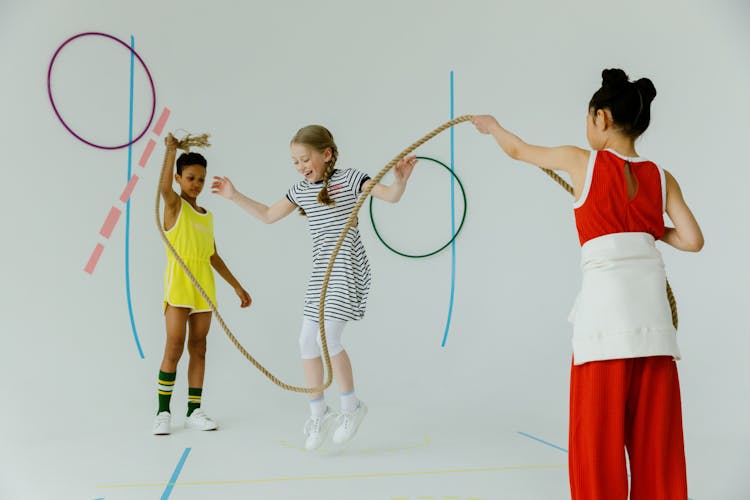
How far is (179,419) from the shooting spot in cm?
394

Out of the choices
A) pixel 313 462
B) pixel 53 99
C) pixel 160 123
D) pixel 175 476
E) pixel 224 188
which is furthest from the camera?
pixel 160 123

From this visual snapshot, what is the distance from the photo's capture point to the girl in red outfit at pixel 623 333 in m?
1.89

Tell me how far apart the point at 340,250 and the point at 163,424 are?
4.45 ft

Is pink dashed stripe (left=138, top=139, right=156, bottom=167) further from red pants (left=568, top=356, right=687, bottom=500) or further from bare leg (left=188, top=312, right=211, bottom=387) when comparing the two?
red pants (left=568, top=356, right=687, bottom=500)

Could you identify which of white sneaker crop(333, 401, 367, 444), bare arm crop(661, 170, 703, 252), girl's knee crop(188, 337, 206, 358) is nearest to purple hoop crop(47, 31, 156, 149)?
girl's knee crop(188, 337, 206, 358)

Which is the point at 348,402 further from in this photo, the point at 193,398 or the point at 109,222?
the point at 109,222

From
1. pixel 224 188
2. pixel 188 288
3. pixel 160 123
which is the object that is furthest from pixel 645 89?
pixel 160 123

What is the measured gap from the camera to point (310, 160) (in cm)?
303

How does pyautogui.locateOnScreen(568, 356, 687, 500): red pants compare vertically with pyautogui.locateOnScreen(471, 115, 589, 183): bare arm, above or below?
below

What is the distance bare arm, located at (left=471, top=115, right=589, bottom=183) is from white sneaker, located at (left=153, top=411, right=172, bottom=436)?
2300mm

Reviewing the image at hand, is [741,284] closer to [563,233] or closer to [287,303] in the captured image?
[563,233]

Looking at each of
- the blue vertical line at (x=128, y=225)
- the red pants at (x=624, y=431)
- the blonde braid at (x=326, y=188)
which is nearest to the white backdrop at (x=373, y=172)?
the blue vertical line at (x=128, y=225)

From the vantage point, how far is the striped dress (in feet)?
9.93

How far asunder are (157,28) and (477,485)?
126 inches
